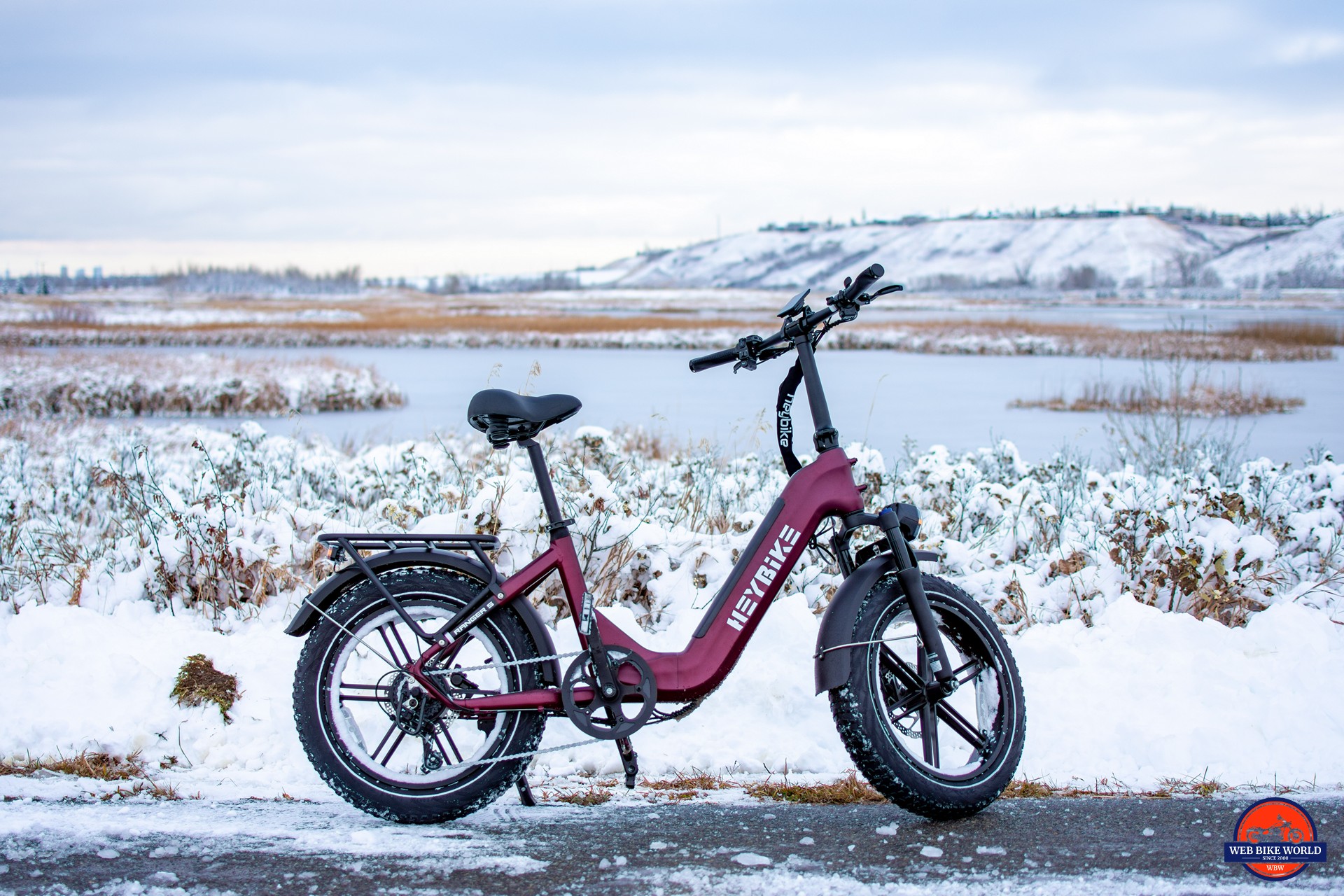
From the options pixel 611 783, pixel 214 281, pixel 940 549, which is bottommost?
pixel 611 783

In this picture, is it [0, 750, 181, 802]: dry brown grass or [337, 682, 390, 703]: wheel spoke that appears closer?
[337, 682, 390, 703]: wheel spoke

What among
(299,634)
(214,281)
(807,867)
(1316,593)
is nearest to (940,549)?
(1316,593)

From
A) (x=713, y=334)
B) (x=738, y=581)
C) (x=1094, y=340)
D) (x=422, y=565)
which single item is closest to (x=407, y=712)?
(x=422, y=565)

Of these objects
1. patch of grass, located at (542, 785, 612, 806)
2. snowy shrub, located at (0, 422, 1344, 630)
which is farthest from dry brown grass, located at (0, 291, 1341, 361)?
patch of grass, located at (542, 785, 612, 806)

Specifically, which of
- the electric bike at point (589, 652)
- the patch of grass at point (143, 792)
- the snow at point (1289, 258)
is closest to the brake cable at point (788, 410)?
the electric bike at point (589, 652)

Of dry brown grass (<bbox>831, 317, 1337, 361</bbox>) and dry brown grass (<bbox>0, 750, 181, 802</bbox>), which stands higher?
dry brown grass (<bbox>831, 317, 1337, 361</bbox>)

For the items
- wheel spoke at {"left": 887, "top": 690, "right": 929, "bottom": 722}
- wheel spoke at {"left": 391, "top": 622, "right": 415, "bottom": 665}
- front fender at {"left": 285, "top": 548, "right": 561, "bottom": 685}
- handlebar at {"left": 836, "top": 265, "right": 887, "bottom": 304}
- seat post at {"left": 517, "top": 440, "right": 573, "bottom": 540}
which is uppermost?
handlebar at {"left": 836, "top": 265, "right": 887, "bottom": 304}

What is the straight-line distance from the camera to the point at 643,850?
9.50 ft

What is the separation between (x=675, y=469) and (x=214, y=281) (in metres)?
168

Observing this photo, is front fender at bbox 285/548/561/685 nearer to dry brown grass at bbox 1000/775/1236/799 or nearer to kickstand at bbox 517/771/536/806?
kickstand at bbox 517/771/536/806

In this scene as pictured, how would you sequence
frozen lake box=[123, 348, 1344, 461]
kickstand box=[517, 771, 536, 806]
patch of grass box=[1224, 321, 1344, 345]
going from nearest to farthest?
kickstand box=[517, 771, 536, 806] < frozen lake box=[123, 348, 1344, 461] < patch of grass box=[1224, 321, 1344, 345]

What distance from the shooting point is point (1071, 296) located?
117875mm

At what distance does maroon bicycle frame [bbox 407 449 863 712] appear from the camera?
10.4 ft

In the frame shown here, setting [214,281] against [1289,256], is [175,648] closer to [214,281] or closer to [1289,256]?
[214,281]
